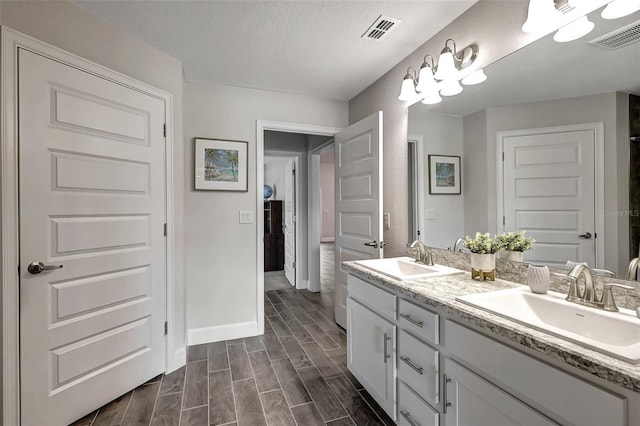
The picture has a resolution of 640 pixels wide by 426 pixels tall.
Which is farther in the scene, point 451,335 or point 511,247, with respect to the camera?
point 511,247

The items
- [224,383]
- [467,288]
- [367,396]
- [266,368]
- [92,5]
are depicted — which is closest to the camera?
[467,288]

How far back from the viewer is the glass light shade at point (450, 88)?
6.20 ft

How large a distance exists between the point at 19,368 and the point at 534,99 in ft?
9.57

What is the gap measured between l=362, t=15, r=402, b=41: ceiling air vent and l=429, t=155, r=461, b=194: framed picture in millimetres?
885

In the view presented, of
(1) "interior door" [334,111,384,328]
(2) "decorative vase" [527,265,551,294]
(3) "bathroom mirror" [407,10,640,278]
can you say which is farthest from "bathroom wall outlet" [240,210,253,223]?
(2) "decorative vase" [527,265,551,294]

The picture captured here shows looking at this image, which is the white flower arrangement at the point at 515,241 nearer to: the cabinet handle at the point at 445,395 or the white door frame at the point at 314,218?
the cabinet handle at the point at 445,395

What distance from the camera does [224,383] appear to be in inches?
82.0

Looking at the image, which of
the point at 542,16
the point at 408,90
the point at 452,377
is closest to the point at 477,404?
the point at 452,377

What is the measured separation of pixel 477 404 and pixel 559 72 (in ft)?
4.93

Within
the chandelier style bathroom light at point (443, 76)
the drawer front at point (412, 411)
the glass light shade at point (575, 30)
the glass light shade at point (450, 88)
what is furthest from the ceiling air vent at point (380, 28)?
the drawer front at point (412, 411)

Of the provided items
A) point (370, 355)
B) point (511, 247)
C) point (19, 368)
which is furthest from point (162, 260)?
point (511, 247)

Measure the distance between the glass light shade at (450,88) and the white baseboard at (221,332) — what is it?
2550mm

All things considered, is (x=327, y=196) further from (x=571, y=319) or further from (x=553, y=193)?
(x=571, y=319)

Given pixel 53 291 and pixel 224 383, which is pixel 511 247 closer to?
pixel 224 383
